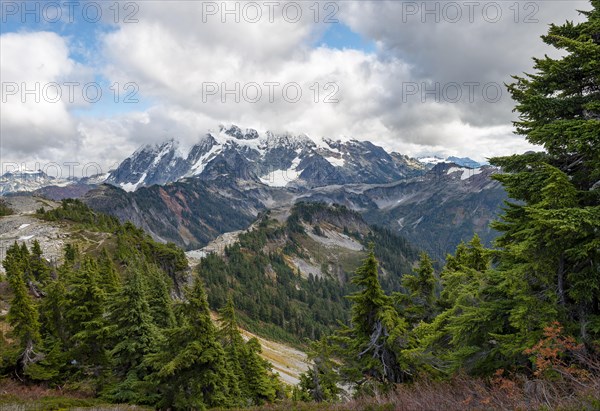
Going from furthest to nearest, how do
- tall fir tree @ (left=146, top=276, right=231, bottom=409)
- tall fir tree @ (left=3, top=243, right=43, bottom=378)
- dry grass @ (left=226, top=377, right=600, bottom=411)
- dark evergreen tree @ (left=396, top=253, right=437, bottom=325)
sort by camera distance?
tall fir tree @ (left=3, top=243, right=43, bottom=378) → dark evergreen tree @ (left=396, top=253, right=437, bottom=325) → tall fir tree @ (left=146, top=276, right=231, bottom=409) → dry grass @ (left=226, top=377, right=600, bottom=411)

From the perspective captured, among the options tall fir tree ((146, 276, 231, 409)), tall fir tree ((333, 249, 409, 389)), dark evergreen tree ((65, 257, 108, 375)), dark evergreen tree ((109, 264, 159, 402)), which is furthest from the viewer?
dark evergreen tree ((65, 257, 108, 375))

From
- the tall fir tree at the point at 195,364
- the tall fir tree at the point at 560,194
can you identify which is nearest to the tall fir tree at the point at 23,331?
the tall fir tree at the point at 195,364

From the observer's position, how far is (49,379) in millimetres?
27328

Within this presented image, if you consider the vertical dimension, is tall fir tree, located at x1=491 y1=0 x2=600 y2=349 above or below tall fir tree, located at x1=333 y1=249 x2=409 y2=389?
above

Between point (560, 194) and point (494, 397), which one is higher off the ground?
point (560, 194)

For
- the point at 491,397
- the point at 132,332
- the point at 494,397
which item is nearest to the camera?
the point at 491,397

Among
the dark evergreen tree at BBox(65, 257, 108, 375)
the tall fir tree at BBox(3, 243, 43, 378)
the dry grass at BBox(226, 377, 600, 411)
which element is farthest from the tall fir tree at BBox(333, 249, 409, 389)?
the tall fir tree at BBox(3, 243, 43, 378)

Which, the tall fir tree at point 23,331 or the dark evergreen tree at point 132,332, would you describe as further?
the tall fir tree at point 23,331

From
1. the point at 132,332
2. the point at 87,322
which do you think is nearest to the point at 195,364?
the point at 132,332

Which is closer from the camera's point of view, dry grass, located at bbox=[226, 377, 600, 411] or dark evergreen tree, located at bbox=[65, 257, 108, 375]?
dry grass, located at bbox=[226, 377, 600, 411]

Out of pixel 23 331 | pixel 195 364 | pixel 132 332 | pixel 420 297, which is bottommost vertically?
pixel 195 364

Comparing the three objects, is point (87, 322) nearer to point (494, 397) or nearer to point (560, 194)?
point (494, 397)

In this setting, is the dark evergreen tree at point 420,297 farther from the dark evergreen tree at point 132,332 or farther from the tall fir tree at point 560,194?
the dark evergreen tree at point 132,332

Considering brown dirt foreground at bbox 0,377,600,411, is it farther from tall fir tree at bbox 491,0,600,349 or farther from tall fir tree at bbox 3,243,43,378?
tall fir tree at bbox 3,243,43,378
